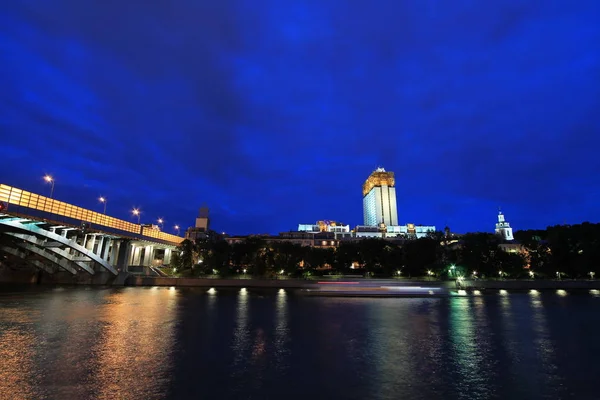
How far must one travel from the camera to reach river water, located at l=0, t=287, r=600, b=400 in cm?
902

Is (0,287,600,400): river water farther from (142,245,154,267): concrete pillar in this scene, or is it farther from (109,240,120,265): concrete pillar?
(142,245,154,267): concrete pillar

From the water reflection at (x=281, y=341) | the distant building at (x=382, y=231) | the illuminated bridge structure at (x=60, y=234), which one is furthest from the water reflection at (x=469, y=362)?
the distant building at (x=382, y=231)

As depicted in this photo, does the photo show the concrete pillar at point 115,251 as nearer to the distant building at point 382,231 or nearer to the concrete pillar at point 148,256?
the concrete pillar at point 148,256

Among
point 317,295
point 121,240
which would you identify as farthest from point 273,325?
point 121,240

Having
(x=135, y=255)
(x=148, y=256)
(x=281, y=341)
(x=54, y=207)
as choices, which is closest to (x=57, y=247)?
(x=54, y=207)

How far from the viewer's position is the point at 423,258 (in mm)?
78938

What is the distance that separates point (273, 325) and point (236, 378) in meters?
10.6

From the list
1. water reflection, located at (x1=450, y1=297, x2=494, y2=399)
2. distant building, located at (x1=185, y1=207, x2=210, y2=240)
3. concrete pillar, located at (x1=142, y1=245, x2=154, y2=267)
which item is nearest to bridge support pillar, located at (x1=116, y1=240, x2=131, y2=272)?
concrete pillar, located at (x1=142, y1=245, x2=154, y2=267)

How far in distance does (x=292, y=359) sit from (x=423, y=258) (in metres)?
74.2

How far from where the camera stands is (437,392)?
893 centimetres

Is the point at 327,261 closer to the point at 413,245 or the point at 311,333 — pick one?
the point at 413,245

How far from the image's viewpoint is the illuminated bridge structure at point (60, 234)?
140 ft

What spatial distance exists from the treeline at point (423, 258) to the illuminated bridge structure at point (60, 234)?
1710 centimetres

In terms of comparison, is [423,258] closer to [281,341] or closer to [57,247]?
[281,341]
